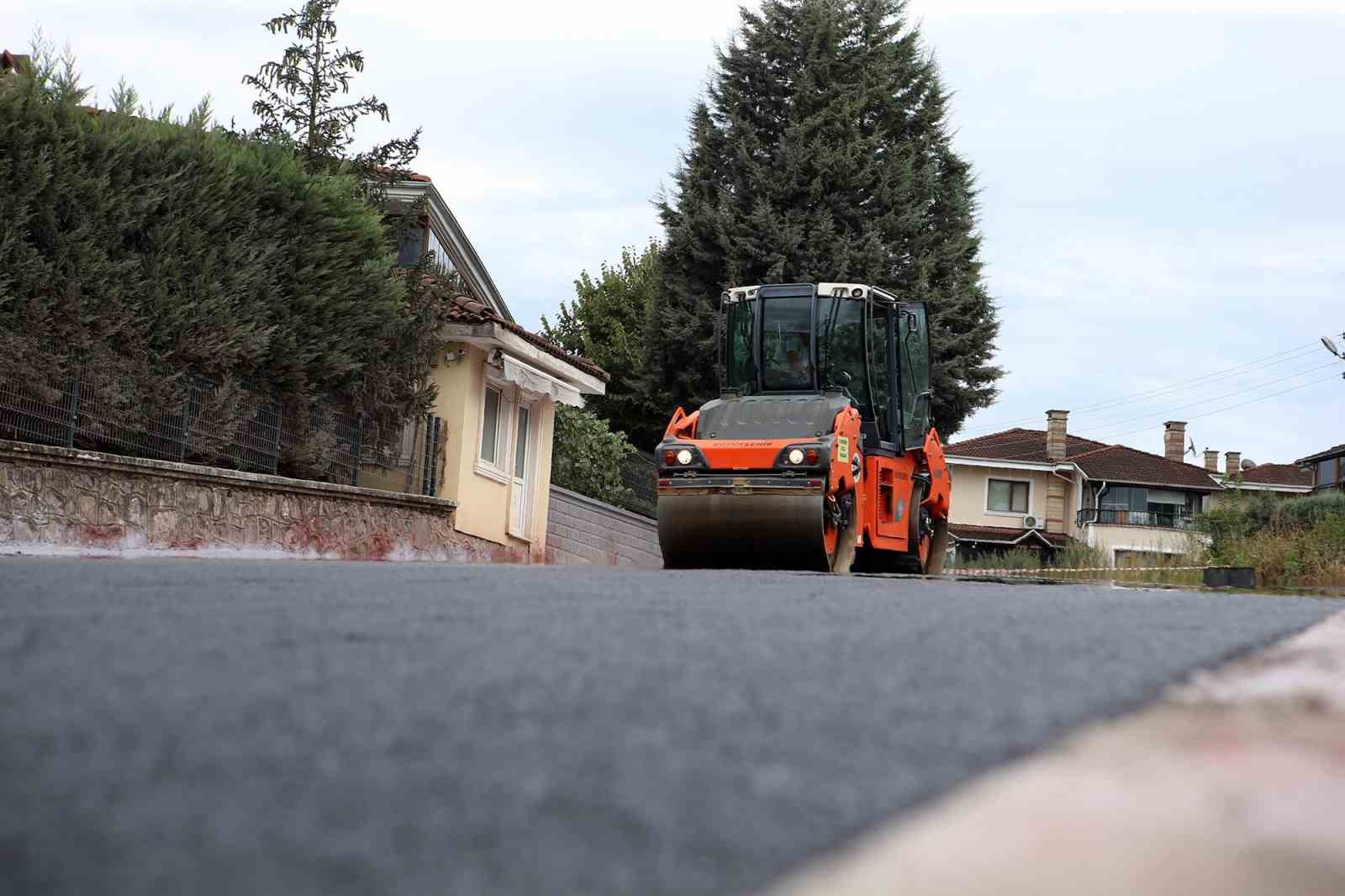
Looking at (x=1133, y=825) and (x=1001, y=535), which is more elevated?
(x=1001, y=535)

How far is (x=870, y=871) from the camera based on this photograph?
1.19 m

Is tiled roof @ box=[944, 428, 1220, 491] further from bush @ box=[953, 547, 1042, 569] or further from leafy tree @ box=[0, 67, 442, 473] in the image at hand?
leafy tree @ box=[0, 67, 442, 473]

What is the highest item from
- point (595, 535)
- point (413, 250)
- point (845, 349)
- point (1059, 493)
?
point (413, 250)

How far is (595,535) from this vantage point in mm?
22031

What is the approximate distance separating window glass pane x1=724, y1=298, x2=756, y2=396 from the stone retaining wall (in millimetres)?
4115

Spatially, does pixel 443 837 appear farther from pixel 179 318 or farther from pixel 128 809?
pixel 179 318

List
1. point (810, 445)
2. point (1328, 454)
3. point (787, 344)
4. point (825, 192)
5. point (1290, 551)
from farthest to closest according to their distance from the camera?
point (1328, 454), point (825, 192), point (1290, 551), point (787, 344), point (810, 445)

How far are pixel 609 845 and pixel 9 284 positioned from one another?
34.1 ft

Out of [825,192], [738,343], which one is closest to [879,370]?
[738,343]

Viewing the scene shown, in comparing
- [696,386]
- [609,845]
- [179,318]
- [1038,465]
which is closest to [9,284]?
[179,318]

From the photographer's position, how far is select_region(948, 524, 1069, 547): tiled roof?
53531mm

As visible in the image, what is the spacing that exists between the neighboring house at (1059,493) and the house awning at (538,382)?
34508mm

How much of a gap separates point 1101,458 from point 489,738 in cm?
5971

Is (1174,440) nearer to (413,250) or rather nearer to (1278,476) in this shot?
(1278,476)
